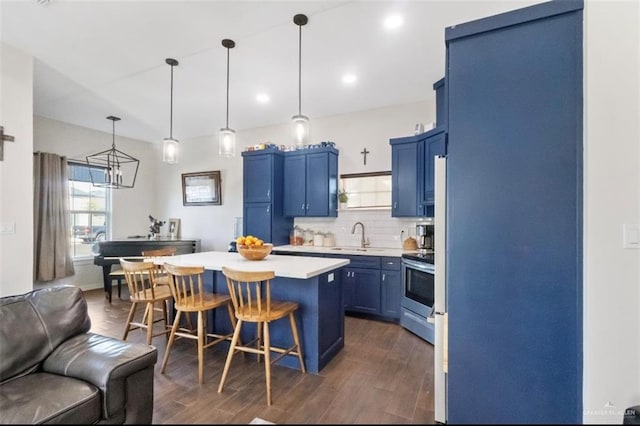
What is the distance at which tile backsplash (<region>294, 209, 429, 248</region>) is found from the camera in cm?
436

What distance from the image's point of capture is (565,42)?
56.0 inches

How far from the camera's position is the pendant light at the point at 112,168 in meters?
4.99

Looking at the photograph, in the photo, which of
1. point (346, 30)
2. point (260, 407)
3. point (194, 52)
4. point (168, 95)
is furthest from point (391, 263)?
point (168, 95)

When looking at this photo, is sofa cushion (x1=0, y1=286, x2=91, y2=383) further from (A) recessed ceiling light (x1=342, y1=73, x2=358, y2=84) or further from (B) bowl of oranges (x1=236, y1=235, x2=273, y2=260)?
(A) recessed ceiling light (x1=342, y1=73, x2=358, y2=84)

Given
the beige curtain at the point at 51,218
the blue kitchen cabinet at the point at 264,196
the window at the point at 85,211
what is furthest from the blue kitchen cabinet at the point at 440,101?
the window at the point at 85,211

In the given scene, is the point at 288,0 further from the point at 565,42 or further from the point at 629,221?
the point at 629,221

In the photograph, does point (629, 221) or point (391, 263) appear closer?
point (629, 221)

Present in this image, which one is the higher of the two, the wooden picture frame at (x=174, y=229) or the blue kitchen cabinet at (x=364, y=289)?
the wooden picture frame at (x=174, y=229)

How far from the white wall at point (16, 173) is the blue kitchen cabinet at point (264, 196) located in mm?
2591

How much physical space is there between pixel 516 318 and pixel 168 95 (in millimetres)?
4856

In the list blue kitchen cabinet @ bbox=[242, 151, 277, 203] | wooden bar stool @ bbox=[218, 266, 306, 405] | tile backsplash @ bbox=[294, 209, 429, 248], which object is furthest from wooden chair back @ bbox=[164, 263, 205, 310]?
tile backsplash @ bbox=[294, 209, 429, 248]

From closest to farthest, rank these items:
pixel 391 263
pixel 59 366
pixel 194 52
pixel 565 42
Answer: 1. pixel 565 42
2. pixel 59 366
3. pixel 194 52
4. pixel 391 263

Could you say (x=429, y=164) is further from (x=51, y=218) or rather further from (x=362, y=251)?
(x=51, y=218)

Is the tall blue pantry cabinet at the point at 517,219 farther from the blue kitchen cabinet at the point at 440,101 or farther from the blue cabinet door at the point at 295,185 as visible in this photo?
the blue cabinet door at the point at 295,185
